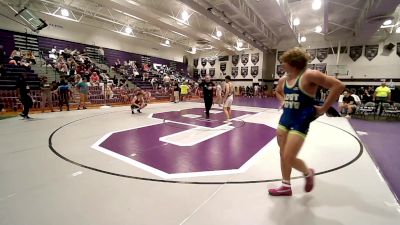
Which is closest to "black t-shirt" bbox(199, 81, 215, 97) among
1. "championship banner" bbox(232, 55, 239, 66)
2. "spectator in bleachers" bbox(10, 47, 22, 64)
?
"spectator in bleachers" bbox(10, 47, 22, 64)

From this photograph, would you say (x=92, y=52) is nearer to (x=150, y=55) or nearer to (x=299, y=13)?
(x=150, y=55)

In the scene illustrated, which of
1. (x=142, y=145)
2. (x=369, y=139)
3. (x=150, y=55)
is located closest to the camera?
(x=142, y=145)

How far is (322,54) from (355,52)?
2.66 meters

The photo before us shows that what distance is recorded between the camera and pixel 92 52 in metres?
19.5

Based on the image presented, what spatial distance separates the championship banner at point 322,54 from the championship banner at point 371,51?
3.11m

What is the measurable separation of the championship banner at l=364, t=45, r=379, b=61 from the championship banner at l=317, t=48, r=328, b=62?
3.11 metres

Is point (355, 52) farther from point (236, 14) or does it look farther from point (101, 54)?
point (101, 54)

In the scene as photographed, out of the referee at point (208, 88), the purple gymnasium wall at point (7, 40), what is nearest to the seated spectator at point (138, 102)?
the referee at point (208, 88)

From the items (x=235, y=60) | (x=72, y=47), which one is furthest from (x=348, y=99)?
(x=72, y=47)

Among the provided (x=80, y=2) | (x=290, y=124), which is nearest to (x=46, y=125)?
(x=290, y=124)

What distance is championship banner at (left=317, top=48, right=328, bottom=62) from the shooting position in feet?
71.9

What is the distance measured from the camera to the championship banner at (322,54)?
71.9ft

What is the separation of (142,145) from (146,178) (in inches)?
66.1

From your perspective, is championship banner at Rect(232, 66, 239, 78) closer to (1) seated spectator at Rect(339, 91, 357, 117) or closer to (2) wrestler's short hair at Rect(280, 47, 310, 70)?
(1) seated spectator at Rect(339, 91, 357, 117)
